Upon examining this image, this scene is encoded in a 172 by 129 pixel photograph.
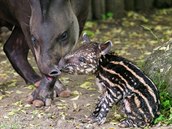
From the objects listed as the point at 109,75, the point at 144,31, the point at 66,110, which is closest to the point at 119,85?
the point at 109,75

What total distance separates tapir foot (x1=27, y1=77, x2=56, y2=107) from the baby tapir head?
2.94 ft

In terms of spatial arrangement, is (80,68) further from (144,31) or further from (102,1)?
(102,1)

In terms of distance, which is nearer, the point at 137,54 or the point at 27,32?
the point at 27,32

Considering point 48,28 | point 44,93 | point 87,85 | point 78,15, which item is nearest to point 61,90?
point 44,93

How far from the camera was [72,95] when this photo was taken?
577 centimetres

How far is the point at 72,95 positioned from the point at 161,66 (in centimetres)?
99

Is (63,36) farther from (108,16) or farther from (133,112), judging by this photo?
(108,16)

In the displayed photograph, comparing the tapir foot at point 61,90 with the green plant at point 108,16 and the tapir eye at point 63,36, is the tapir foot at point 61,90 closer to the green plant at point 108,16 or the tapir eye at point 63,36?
the tapir eye at point 63,36

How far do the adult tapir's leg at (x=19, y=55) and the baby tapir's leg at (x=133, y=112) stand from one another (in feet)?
6.26

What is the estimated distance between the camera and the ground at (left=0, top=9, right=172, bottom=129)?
4.93 m

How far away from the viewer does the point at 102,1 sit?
10.1m

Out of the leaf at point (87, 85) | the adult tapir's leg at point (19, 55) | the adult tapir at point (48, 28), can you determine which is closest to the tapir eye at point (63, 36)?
the adult tapir at point (48, 28)

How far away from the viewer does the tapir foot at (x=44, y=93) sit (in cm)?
554

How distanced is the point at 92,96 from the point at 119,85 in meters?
1.12
